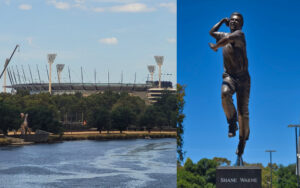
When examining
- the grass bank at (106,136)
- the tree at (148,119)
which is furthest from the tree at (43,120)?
the tree at (148,119)

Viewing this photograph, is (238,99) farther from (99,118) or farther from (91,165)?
(99,118)

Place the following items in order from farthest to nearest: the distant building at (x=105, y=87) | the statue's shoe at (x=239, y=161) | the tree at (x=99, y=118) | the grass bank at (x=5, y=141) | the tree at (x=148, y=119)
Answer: the distant building at (x=105, y=87)
the tree at (x=148, y=119)
the tree at (x=99, y=118)
the grass bank at (x=5, y=141)
the statue's shoe at (x=239, y=161)

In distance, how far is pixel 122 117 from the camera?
6650 centimetres

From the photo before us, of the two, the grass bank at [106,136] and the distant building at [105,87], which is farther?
the distant building at [105,87]

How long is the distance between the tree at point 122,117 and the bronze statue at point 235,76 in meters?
55.0

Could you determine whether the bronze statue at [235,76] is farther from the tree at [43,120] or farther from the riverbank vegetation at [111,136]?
the riverbank vegetation at [111,136]

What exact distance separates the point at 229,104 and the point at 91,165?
43.5m

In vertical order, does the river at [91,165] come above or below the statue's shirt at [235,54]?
below

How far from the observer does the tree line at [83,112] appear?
207 feet

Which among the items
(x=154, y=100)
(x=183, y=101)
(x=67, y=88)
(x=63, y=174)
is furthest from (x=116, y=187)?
(x=67, y=88)

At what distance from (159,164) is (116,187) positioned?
11.6m

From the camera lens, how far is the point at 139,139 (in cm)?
6906

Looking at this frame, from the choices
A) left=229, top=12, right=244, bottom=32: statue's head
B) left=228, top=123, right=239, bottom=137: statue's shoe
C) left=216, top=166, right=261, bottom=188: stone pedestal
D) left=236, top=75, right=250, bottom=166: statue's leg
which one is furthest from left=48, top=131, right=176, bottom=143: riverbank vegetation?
left=216, top=166, right=261, bottom=188: stone pedestal

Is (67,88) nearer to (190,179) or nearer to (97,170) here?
(97,170)
